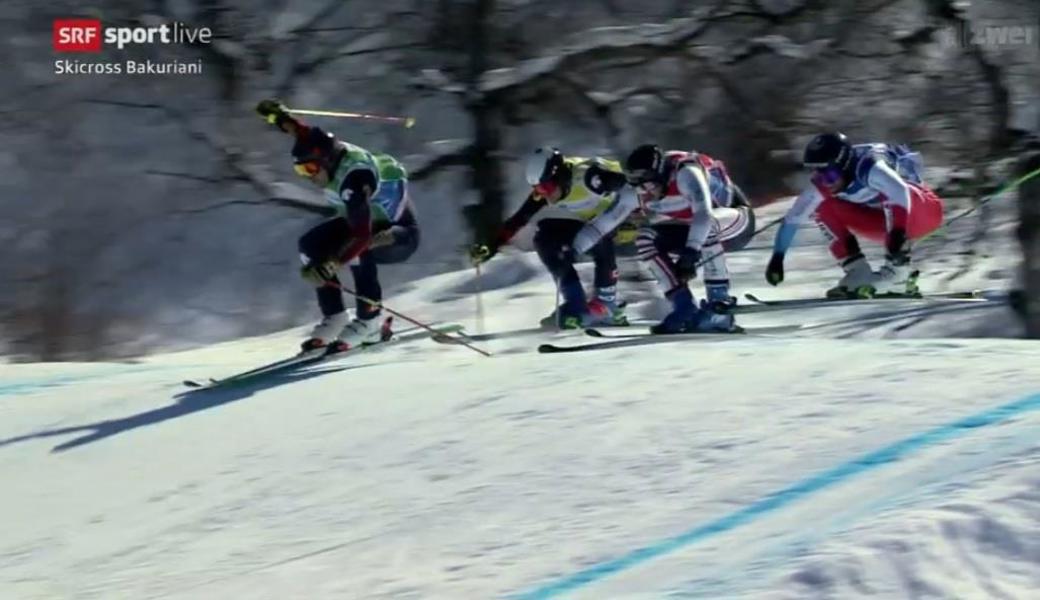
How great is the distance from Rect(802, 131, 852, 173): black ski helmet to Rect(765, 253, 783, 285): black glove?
2.02 ft

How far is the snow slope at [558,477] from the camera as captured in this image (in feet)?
20.8

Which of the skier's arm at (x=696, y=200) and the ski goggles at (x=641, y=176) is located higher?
the ski goggles at (x=641, y=176)

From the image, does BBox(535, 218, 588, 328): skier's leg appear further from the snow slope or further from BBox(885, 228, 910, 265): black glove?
BBox(885, 228, 910, 265): black glove

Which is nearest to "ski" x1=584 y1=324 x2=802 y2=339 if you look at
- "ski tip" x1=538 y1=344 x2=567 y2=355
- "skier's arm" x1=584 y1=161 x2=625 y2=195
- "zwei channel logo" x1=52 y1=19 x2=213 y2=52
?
"ski tip" x1=538 y1=344 x2=567 y2=355

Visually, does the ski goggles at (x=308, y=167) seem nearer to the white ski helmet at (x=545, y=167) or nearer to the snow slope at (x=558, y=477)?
the snow slope at (x=558, y=477)

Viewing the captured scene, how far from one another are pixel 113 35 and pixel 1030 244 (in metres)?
12.1

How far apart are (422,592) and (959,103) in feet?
36.5

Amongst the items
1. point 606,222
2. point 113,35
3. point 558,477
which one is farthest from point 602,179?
point 113,35

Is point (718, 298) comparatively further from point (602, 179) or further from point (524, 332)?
point (524, 332)

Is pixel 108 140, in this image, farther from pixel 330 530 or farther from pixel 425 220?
pixel 330 530

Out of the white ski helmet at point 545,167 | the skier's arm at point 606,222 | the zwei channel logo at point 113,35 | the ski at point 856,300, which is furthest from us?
the zwei channel logo at point 113,35

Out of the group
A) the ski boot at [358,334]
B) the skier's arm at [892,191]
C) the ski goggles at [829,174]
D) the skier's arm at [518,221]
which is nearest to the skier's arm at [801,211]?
the ski goggles at [829,174]

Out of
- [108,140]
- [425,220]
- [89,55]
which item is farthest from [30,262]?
[425,220]

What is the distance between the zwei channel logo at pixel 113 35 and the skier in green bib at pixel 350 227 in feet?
28.7
